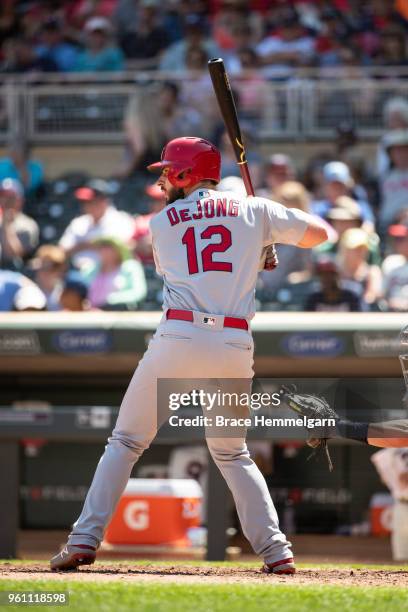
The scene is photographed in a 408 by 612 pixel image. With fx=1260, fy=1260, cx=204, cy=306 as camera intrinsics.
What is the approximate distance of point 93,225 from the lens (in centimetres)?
1044

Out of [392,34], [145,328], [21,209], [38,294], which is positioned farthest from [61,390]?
[392,34]

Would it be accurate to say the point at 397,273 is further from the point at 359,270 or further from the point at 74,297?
the point at 74,297

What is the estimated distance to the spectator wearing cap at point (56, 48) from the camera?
43.5 ft

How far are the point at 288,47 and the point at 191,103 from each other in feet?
4.72

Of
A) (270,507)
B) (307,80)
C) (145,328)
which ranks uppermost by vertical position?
(307,80)

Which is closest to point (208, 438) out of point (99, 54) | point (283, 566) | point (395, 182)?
point (283, 566)

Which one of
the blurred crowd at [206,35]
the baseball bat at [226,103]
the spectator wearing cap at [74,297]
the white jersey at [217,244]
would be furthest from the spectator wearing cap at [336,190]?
the white jersey at [217,244]

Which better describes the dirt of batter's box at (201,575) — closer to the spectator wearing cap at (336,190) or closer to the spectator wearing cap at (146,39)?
the spectator wearing cap at (336,190)

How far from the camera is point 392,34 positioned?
495 inches

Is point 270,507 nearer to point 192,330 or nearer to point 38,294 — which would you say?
point 192,330

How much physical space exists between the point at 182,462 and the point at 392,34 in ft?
19.1

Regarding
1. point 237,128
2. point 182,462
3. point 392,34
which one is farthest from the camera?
point 392,34

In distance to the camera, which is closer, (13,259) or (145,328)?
(145,328)

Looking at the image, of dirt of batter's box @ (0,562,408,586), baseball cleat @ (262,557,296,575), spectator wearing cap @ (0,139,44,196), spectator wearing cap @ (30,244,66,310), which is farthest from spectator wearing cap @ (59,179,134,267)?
A: baseball cleat @ (262,557,296,575)
